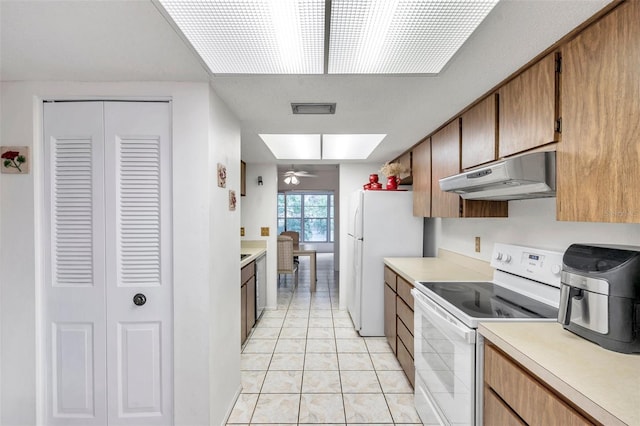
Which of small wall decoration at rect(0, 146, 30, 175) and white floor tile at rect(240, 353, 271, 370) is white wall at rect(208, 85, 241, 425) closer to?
white floor tile at rect(240, 353, 271, 370)

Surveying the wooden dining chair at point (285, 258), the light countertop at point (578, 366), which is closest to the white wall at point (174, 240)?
the light countertop at point (578, 366)

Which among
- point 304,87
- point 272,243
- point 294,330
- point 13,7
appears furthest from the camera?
point 272,243

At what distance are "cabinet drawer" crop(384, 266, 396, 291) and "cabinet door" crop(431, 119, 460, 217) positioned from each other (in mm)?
696

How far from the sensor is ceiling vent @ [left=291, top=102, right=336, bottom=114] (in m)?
1.88

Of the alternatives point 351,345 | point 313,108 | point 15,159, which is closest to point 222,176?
point 313,108

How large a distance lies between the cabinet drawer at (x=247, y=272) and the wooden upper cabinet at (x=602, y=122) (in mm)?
2418

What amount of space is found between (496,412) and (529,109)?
1.35m

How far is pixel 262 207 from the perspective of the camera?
4.11m

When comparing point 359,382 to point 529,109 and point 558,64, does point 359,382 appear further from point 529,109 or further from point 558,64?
point 558,64

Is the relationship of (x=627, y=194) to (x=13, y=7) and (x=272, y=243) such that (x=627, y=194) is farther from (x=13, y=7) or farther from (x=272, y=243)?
(x=272, y=243)

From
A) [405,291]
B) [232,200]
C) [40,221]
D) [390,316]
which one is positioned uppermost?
[232,200]

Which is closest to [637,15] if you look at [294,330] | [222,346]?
[222,346]

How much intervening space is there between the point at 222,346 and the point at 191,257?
663 mm

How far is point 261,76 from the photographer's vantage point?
1487 mm
